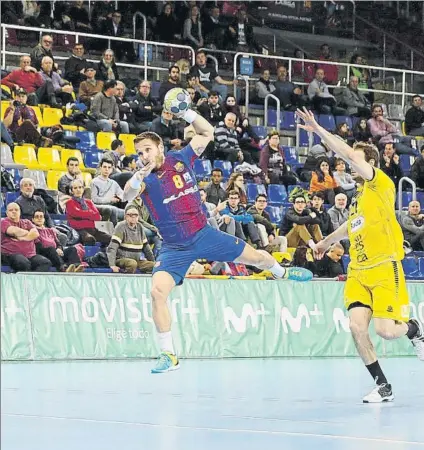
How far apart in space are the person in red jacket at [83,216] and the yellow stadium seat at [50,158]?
7.80 ft

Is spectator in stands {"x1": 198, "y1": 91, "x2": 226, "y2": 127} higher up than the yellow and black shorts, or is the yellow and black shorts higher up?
spectator in stands {"x1": 198, "y1": 91, "x2": 226, "y2": 127}

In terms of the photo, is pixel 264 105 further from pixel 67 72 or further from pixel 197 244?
pixel 197 244

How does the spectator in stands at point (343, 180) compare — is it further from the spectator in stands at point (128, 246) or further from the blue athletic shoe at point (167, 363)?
the blue athletic shoe at point (167, 363)

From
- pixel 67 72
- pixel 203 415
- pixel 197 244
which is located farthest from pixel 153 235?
pixel 203 415

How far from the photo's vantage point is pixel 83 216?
16781 millimetres

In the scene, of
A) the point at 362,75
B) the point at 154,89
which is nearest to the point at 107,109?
the point at 154,89

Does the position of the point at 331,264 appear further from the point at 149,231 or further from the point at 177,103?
the point at 177,103

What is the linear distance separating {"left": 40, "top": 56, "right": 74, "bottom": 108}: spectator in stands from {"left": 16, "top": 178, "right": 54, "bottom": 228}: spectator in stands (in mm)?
4733

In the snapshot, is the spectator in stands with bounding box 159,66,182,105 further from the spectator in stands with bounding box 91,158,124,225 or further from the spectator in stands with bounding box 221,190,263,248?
the spectator in stands with bounding box 221,190,263,248

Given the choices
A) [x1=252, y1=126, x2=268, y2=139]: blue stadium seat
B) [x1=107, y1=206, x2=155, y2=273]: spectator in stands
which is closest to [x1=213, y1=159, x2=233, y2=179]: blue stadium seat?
[x1=252, y1=126, x2=268, y2=139]: blue stadium seat

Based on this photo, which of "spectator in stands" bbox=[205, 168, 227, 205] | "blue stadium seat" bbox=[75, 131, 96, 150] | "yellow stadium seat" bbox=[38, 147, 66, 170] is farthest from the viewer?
"blue stadium seat" bbox=[75, 131, 96, 150]

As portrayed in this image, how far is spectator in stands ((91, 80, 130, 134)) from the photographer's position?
811 inches

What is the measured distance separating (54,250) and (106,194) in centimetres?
202

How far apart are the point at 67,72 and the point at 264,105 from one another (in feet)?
18.2
